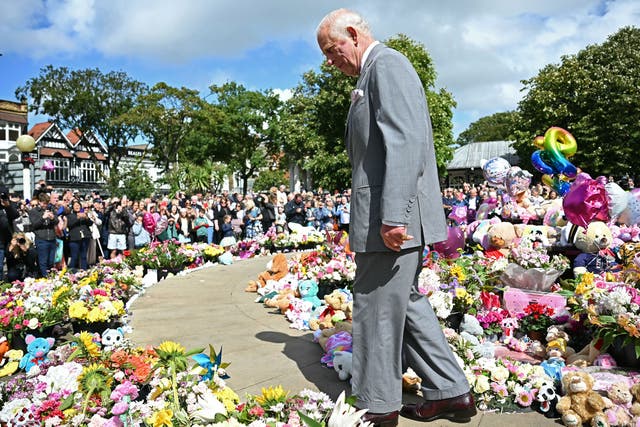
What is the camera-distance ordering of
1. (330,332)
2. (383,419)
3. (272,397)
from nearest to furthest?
1. (272,397)
2. (383,419)
3. (330,332)

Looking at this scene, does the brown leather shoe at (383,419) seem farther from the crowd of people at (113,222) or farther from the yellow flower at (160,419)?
the crowd of people at (113,222)

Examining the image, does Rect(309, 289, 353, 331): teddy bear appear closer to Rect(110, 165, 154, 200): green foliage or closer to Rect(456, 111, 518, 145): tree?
Rect(110, 165, 154, 200): green foliage

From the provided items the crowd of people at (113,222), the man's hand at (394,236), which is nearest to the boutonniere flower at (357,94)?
the man's hand at (394,236)

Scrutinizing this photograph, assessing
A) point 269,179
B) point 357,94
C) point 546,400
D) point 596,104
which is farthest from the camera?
point 269,179

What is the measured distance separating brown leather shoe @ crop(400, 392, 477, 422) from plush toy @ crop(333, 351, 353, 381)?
1.94 feet

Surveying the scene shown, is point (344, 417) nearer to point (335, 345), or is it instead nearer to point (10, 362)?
point (335, 345)

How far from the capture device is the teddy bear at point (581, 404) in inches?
95.3

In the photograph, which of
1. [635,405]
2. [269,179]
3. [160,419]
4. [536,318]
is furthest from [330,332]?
[269,179]

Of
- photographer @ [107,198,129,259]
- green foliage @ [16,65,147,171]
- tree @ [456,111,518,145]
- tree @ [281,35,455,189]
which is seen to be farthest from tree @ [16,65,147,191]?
tree @ [456,111,518,145]

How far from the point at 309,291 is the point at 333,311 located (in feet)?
2.68

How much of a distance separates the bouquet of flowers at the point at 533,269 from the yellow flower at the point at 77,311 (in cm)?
361

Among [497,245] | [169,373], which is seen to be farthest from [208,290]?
[169,373]

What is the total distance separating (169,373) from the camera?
2.45 m

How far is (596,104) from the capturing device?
26.0 meters
